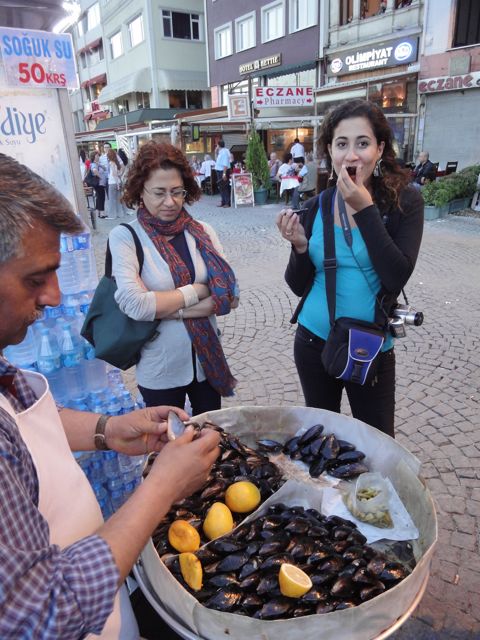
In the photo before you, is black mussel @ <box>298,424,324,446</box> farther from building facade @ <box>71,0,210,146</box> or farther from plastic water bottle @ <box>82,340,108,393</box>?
building facade @ <box>71,0,210,146</box>

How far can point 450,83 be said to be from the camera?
14898 mm

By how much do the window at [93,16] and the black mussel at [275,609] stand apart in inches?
1667

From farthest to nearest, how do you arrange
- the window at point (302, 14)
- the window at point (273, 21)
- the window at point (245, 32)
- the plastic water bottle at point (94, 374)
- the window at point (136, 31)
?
the window at point (136, 31) → the window at point (245, 32) → the window at point (273, 21) → the window at point (302, 14) → the plastic water bottle at point (94, 374)

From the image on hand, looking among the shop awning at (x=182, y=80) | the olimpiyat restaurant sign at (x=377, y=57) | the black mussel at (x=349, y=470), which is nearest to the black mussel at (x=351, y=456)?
the black mussel at (x=349, y=470)

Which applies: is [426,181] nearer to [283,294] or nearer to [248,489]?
[283,294]

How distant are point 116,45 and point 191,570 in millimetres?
38583

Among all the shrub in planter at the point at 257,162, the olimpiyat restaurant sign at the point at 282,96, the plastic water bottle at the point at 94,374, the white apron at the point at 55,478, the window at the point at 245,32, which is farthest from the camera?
the window at the point at 245,32

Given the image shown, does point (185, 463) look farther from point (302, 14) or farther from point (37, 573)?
point (302, 14)

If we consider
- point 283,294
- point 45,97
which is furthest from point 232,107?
point 45,97

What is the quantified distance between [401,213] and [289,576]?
1605 millimetres

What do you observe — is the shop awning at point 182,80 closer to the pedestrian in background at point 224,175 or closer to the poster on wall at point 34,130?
the pedestrian in background at point 224,175

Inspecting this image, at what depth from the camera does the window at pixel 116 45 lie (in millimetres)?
31911

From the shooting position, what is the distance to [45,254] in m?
0.99

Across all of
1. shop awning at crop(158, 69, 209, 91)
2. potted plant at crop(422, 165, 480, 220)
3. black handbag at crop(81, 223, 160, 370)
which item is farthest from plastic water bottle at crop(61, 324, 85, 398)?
shop awning at crop(158, 69, 209, 91)
